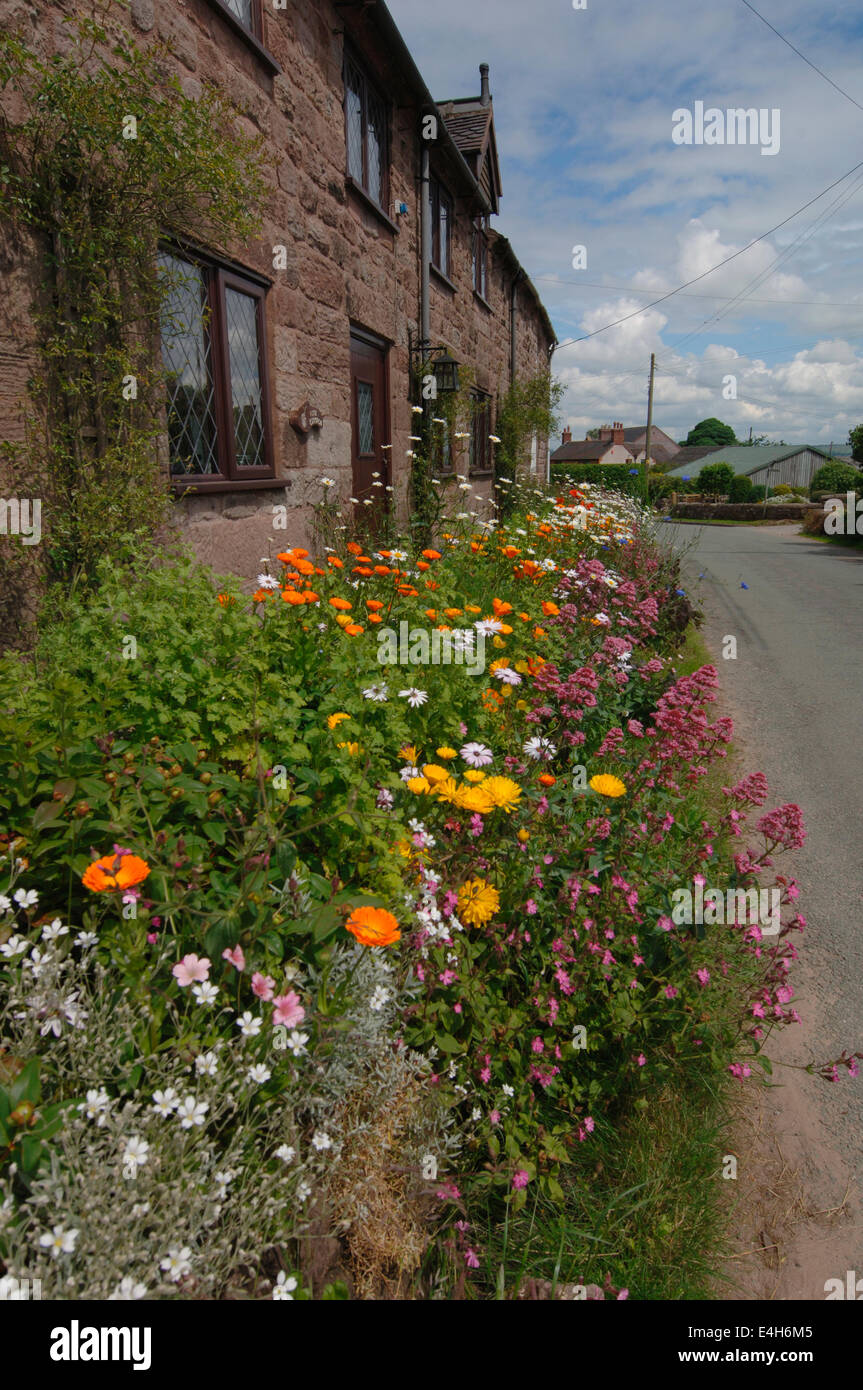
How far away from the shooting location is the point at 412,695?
2.72 m

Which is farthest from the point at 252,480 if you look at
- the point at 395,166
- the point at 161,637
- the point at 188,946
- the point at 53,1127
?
the point at 395,166

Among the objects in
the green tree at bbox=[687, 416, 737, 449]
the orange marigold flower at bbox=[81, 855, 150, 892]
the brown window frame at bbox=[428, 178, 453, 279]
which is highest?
the green tree at bbox=[687, 416, 737, 449]

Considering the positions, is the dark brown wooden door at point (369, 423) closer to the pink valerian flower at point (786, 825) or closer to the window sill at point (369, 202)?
the window sill at point (369, 202)

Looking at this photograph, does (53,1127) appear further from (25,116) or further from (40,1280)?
(25,116)

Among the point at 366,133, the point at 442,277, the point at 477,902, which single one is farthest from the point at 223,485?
the point at 442,277

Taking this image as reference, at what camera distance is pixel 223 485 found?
4879 mm

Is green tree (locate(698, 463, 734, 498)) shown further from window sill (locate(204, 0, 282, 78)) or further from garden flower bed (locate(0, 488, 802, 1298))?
garden flower bed (locate(0, 488, 802, 1298))

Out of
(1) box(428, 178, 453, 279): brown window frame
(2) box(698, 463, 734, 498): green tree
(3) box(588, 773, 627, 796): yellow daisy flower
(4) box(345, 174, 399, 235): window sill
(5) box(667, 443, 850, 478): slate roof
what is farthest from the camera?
(5) box(667, 443, 850, 478): slate roof

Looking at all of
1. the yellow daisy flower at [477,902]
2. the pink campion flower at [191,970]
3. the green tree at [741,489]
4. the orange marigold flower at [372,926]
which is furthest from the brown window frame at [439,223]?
the green tree at [741,489]

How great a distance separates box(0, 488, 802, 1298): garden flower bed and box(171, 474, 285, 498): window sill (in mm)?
1543

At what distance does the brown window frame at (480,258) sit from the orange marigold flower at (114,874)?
1323cm

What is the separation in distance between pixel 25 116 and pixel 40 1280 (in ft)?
13.2

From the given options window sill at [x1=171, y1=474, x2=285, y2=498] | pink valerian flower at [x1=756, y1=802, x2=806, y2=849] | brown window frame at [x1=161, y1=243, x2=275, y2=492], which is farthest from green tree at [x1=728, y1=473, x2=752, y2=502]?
pink valerian flower at [x1=756, y1=802, x2=806, y2=849]

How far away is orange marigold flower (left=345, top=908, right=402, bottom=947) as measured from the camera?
1.56 meters
